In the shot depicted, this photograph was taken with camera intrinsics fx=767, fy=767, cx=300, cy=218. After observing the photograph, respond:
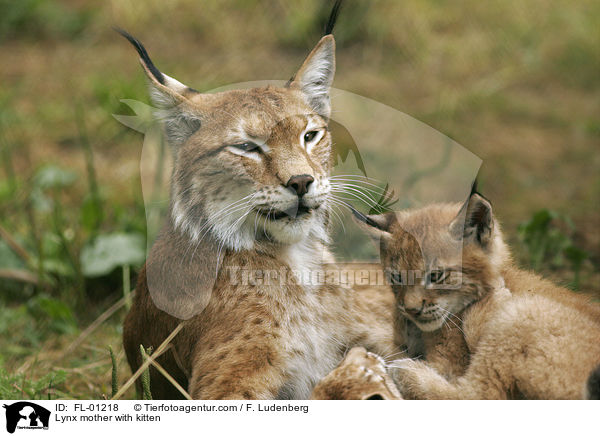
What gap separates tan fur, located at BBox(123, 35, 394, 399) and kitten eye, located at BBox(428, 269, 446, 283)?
50 cm

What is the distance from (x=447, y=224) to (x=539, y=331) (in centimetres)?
58

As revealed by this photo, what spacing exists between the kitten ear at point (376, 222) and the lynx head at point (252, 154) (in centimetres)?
16

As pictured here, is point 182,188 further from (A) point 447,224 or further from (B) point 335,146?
(A) point 447,224

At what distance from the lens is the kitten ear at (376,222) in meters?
3.31

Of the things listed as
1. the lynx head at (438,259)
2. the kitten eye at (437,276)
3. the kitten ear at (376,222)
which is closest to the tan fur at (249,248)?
the kitten ear at (376,222)

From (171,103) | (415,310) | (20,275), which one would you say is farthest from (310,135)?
(20,275)

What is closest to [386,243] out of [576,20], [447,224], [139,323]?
[447,224]

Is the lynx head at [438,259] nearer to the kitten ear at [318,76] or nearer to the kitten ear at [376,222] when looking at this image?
the kitten ear at [376,222]

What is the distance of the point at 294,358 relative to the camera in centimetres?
345

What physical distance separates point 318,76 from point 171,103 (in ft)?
2.09

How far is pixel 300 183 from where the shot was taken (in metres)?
3.11
